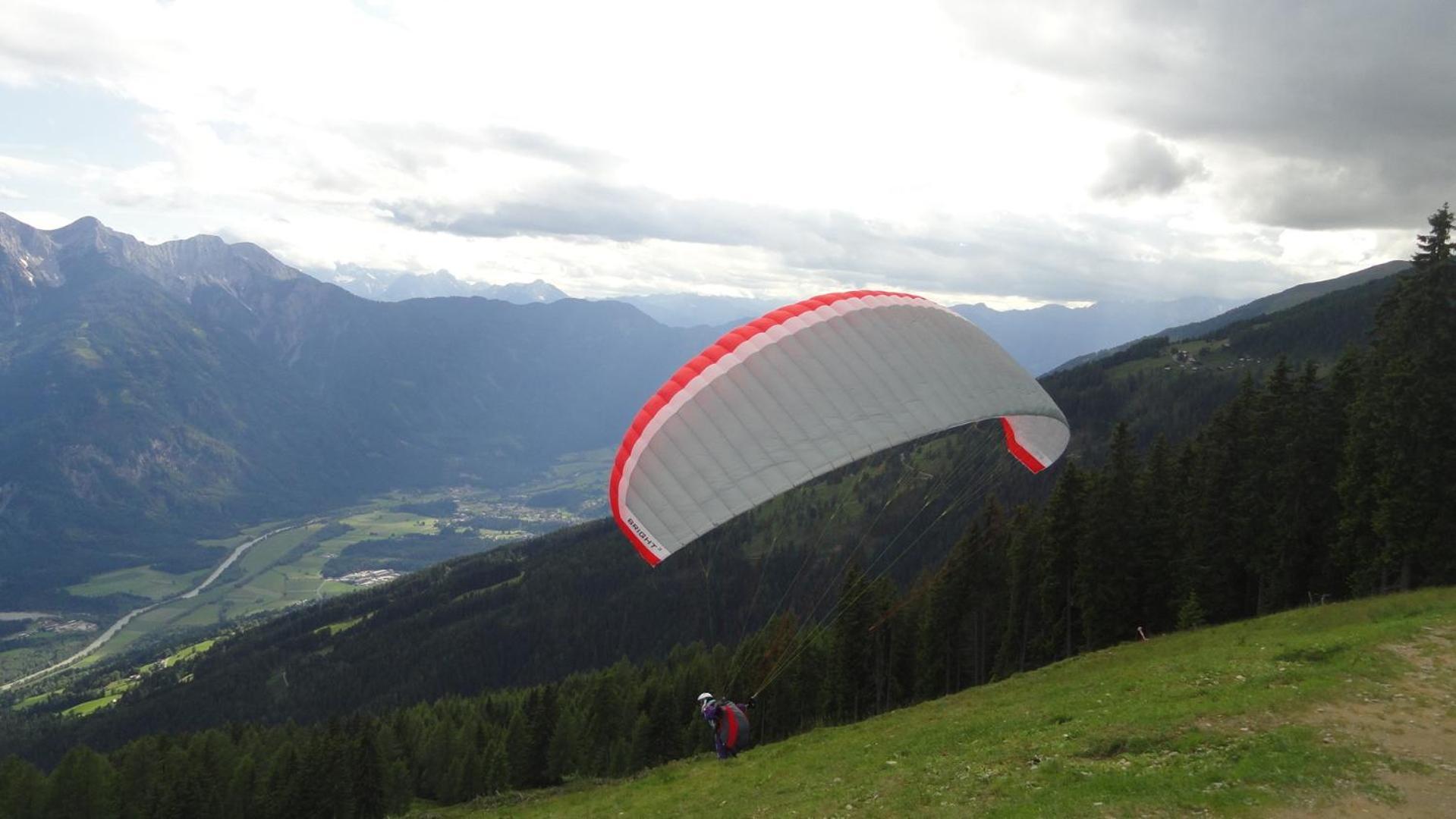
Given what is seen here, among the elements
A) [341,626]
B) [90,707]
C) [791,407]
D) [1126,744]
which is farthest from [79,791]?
[90,707]

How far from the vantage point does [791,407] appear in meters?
21.5

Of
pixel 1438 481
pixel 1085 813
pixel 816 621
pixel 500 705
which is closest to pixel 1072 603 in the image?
pixel 1438 481

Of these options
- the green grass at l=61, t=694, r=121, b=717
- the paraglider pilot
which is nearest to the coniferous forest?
the paraglider pilot

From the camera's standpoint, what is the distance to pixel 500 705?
268 feet

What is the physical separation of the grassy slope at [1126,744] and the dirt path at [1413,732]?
190mm

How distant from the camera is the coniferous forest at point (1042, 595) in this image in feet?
93.1

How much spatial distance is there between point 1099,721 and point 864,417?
29.3 ft

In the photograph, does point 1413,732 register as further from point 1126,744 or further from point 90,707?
point 90,707

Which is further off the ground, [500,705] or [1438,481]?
[1438,481]

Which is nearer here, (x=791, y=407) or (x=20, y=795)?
(x=791, y=407)

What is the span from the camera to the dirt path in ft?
38.7

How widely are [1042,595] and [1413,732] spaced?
26655mm

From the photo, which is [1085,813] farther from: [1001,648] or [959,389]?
[1001,648]

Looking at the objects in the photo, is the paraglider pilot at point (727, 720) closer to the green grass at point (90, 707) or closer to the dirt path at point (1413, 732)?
the dirt path at point (1413, 732)
